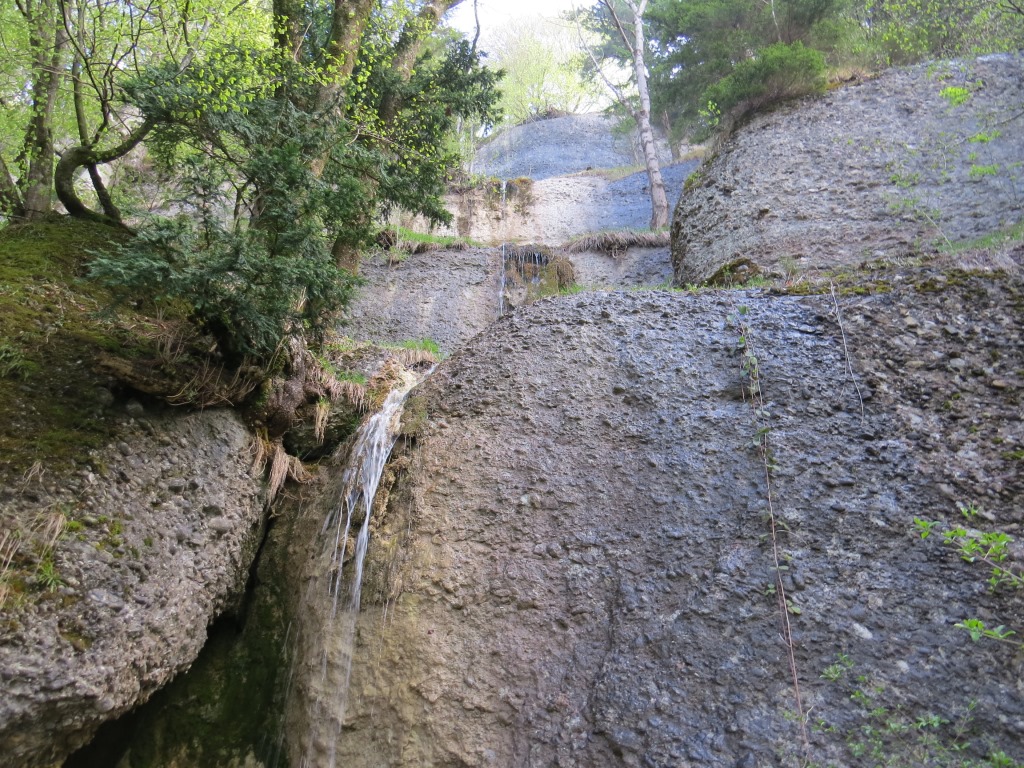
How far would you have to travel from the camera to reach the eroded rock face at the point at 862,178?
9.21 meters

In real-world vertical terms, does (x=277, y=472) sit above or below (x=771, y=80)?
below

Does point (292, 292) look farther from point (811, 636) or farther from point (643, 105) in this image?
point (643, 105)

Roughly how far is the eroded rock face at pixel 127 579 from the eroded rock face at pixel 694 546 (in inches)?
48.2

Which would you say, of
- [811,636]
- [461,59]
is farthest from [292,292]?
[461,59]

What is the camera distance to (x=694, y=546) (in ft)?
A: 15.1

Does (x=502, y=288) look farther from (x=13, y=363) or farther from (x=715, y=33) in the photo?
(x=13, y=363)

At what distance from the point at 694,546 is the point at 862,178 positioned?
8174 mm

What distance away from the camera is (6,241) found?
5.50 meters

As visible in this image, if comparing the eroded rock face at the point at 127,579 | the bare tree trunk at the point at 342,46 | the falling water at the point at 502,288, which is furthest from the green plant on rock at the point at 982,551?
the falling water at the point at 502,288

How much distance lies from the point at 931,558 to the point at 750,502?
1.13 metres

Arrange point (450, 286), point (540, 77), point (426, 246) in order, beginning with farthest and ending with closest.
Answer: point (540, 77), point (426, 246), point (450, 286)

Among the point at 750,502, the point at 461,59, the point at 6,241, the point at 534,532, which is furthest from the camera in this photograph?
the point at 461,59

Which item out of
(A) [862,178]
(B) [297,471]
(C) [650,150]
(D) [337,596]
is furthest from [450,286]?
(D) [337,596]

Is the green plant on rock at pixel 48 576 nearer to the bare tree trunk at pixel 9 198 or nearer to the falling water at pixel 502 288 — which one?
the bare tree trunk at pixel 9 198
